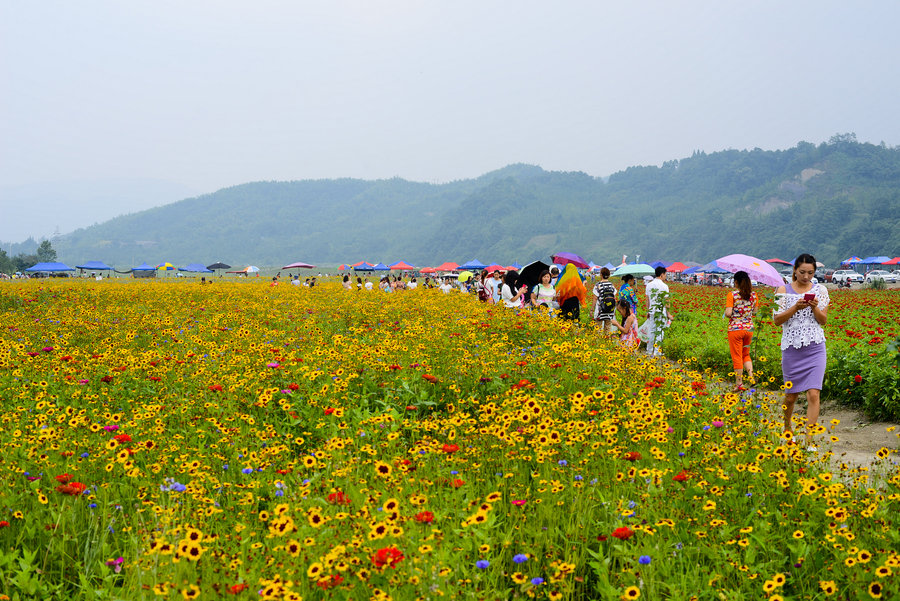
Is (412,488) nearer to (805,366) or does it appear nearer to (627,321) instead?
(805,366)

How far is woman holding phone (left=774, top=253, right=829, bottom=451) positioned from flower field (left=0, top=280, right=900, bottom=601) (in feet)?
2.52

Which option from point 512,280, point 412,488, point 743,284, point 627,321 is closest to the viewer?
point 412,488

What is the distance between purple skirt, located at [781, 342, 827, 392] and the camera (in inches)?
222

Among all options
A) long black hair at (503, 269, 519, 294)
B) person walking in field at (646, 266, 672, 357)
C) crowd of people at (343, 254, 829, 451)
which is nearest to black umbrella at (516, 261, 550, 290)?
crowd of people at (343, 254, 829, 451)

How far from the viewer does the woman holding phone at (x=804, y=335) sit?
18.4 ft

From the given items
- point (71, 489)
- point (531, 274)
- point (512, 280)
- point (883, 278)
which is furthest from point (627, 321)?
point (883, 278)

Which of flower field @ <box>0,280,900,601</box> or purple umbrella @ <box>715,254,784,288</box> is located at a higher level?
purple umbrella @ <box>715,254,784,288</box>

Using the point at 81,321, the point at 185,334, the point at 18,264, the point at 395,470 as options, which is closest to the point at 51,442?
the point at 395,470

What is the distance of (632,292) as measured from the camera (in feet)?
33.0

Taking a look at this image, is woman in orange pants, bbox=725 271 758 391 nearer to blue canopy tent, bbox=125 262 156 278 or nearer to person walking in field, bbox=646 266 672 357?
person walking in field, bbox=646 266 672 357

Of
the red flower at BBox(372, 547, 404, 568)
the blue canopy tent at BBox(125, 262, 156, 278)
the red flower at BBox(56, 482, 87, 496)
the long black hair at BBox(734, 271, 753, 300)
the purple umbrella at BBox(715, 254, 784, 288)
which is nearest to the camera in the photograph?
the red flower at BBox(372, 547, 404, 568)

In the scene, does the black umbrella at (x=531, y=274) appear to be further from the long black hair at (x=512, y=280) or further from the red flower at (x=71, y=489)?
the red flower at (x=71, y=489)

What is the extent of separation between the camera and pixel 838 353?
27.6 feet

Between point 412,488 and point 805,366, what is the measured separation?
14.2ft
